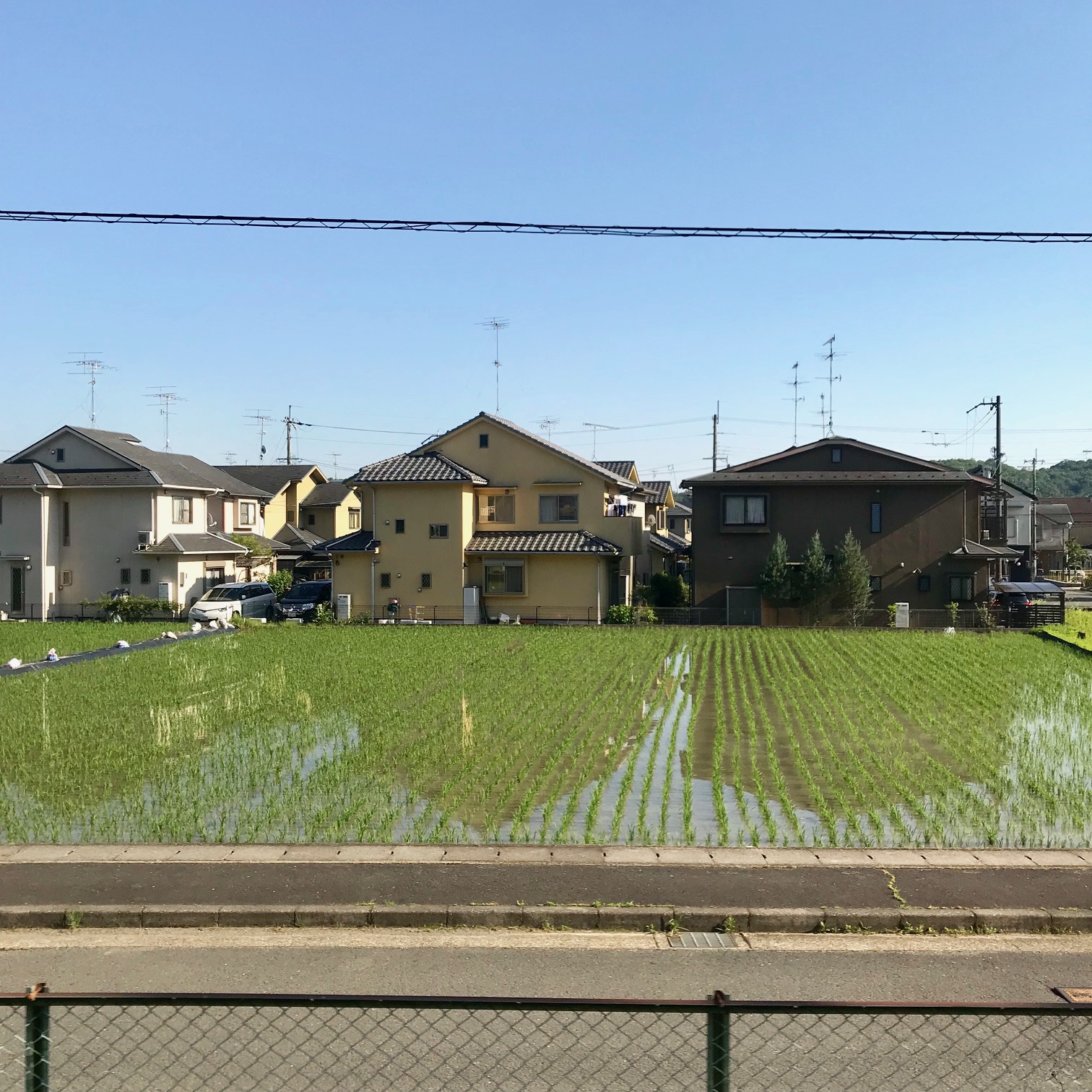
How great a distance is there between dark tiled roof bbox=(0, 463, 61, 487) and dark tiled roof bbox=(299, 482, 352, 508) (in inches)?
650

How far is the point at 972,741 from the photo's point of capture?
43.5 feet

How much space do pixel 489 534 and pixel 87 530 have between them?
575 inches

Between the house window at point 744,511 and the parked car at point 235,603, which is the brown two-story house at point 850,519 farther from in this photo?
the parked car at point 235,603

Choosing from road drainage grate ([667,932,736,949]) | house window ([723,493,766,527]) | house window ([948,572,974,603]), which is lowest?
road drainage grate ([667,932,736,949])

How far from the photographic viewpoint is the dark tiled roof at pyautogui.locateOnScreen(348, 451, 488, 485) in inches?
1288

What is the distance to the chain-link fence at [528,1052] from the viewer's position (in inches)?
184

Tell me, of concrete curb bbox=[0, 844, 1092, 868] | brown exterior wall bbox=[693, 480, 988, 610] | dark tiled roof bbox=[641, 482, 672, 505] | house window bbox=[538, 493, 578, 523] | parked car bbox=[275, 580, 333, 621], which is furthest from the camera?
dark tiled roof bbox=[641, 482, 672, 505]

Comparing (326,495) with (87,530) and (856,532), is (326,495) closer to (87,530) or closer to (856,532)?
(87,530)

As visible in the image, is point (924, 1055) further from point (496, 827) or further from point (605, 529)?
point (605, 529)

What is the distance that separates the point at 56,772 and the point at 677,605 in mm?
25391

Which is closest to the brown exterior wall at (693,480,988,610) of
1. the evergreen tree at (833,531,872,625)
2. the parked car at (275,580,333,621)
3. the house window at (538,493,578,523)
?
the evergreen tree at (833,531,872,625)

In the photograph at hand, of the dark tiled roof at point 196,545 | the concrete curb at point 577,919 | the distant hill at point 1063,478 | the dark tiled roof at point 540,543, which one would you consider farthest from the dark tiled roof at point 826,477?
the distant hill at point 1063,478

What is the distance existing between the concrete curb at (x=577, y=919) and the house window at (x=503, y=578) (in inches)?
1029

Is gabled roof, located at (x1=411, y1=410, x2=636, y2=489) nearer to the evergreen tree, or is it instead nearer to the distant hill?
the evergreen tree
